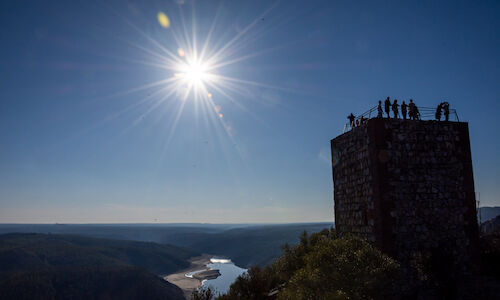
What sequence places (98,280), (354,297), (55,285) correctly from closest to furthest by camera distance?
(354,297)
(55,285)
(98,280)

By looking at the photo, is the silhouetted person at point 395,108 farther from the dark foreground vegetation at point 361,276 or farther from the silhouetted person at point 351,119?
the dark foreground vegetation at point 361,276

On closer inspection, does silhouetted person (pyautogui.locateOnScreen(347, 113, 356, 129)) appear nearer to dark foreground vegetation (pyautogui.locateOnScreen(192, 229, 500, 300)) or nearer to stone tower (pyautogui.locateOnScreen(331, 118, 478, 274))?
stone tower (pyautogui.locateOnScreen(331, 118, 478, 274))

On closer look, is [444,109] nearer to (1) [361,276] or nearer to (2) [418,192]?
(2) [418,192]

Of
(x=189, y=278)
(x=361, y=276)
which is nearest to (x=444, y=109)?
(x=361, y=276)

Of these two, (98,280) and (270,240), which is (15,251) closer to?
(98,280)

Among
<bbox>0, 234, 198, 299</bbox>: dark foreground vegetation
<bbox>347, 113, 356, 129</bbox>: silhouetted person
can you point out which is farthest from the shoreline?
<bbox>347, 113, 356, 129</bbox>: silhouetted person

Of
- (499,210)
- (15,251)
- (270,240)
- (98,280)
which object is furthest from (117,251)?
(499,210)
